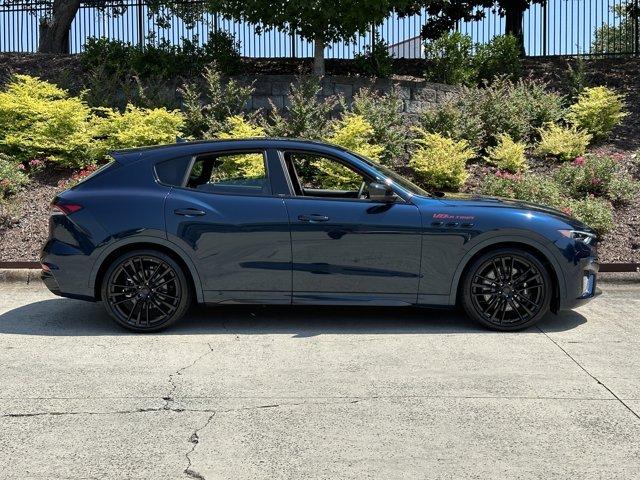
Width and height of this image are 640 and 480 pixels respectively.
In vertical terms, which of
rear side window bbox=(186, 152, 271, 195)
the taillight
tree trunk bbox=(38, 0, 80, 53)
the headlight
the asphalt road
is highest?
tree trunk bbox=(38, 0, 80, 53)

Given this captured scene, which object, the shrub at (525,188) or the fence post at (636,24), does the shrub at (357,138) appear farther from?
the fence post at (636,24)

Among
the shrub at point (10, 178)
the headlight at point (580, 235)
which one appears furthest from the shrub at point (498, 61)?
the headlight at point (580, 235)

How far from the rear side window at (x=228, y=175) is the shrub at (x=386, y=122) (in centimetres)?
572

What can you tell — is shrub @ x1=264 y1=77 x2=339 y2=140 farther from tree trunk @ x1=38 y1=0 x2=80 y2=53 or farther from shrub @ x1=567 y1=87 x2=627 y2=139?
tree trunk @ x1=38 y1=0 x2=80 y2=53


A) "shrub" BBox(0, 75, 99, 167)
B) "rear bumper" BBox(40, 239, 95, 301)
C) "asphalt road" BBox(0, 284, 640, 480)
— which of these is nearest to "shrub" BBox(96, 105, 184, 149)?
"shrub" BBox(0, 75, 99, 167)

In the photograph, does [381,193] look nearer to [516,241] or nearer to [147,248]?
[516,241]

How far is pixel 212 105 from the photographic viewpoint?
14.6 m

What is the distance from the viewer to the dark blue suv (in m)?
7.47

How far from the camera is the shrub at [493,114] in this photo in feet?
46.0

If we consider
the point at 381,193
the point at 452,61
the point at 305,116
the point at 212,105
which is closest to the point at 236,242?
the point at 381,193

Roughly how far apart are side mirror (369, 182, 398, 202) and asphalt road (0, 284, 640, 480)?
1.16 m

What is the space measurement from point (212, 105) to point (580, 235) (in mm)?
8348

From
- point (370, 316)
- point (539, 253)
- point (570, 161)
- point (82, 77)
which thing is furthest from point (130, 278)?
point (82, 77)

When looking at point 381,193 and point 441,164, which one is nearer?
point 381,193
